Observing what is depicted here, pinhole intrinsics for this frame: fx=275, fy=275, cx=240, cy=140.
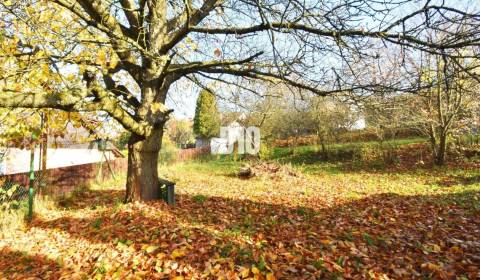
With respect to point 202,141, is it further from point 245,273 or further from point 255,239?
point 245,273

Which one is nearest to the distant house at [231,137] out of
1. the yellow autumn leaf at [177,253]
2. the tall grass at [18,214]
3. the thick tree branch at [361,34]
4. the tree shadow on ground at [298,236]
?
the tall grass at [18,214]

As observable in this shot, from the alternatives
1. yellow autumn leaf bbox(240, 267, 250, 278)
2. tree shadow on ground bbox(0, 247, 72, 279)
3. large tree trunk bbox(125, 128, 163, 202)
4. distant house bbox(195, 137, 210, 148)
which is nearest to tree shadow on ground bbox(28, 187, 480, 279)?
yellow autumn leaf bbox(240, 267, 250, 278)

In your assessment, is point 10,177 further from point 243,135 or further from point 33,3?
point 243,135

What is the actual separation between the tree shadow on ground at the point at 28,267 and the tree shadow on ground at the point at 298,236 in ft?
1.91

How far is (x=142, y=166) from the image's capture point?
5703 millimetres

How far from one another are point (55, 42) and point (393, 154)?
590 inches

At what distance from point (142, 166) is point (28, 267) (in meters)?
2.38

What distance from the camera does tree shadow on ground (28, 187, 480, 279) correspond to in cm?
347

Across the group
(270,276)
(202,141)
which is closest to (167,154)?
(202,141)

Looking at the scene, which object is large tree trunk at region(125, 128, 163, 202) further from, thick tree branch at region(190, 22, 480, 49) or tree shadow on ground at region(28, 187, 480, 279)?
thick tree branch at region(190, 22, 480, 49)

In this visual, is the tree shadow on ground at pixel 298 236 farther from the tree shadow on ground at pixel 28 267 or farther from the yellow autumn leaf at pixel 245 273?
the tree shadow on ground at pixel 28 267

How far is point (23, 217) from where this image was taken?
6.46m

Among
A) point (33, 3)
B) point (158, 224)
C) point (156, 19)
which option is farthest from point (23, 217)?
point (156, 19)

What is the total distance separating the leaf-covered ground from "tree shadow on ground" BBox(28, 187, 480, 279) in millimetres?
15
